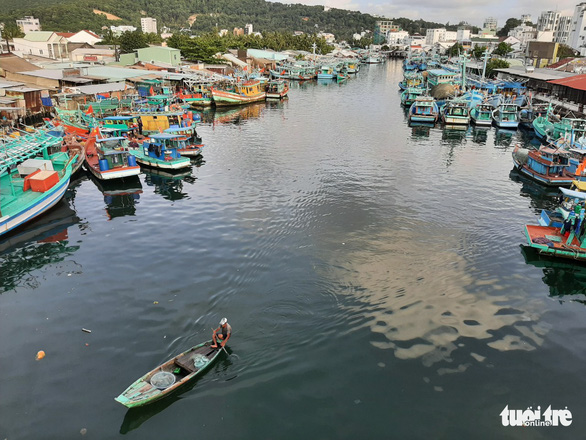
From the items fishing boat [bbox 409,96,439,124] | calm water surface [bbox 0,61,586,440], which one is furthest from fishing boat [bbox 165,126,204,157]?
fishing boat [bbox 409,96,439,124]

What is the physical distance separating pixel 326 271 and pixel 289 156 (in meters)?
25.5

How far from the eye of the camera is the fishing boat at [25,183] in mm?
27766

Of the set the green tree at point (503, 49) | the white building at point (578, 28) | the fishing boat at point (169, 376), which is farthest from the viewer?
the green tree at point (503, 49)

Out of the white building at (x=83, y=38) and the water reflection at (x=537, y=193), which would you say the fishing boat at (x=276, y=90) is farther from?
the white building at (x=83, y=38)

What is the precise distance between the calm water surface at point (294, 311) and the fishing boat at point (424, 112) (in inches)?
1165

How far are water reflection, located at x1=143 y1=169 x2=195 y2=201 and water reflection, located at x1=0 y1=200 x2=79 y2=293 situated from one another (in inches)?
290

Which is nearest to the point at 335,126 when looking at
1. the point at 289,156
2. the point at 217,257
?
the point at 289,156

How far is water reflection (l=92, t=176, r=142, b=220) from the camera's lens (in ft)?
104

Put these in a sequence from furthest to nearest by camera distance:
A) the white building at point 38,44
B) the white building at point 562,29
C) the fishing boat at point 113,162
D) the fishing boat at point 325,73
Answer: the white building at point 562,29, the fishing boat at point 325,73, the white building at point 38,44, the fishing boat at point 113,162

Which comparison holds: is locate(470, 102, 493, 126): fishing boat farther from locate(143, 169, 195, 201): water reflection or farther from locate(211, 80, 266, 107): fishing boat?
locate(143, 169, 195, 201): water reflection

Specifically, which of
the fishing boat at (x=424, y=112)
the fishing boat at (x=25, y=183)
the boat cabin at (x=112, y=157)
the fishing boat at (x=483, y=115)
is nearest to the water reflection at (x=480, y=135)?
the fishing boat at (x=483, y=115)

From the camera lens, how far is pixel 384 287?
21.4 metres

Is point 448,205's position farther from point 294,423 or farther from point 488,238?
point 294,423

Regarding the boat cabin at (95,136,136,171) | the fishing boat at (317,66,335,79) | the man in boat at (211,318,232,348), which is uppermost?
the fishing boat at (317,66,335,79)
